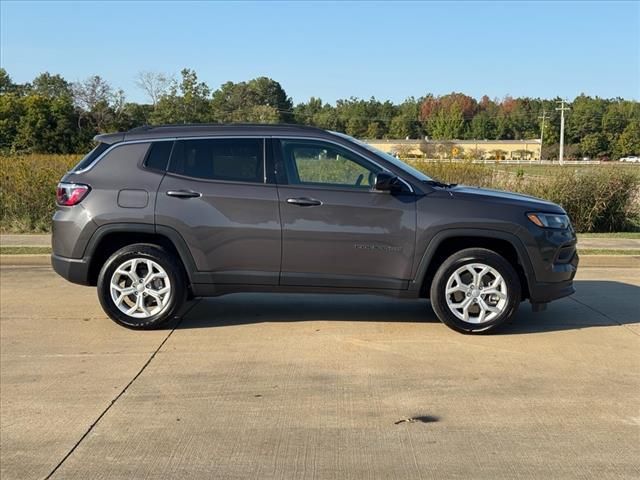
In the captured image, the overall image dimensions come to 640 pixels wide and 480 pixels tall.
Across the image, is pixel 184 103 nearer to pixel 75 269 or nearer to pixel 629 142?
pixel 75 269

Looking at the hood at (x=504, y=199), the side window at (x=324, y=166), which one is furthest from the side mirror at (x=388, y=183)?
the hood at (x=504, y=199)

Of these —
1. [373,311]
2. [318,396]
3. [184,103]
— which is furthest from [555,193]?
[184,103]

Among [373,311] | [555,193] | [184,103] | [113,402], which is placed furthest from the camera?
[184,103]

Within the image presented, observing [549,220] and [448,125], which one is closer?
[549,220]

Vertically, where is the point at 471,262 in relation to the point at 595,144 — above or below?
below

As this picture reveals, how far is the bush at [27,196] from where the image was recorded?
15.4 m

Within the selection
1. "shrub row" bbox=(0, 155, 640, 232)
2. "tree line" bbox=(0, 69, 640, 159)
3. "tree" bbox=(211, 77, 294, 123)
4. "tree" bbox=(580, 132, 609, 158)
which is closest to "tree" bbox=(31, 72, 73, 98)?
"tree line" bbox=(0, 69, 640, 159)

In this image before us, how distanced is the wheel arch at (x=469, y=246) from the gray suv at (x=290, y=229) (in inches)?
0.5

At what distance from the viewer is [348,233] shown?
19.7 feet

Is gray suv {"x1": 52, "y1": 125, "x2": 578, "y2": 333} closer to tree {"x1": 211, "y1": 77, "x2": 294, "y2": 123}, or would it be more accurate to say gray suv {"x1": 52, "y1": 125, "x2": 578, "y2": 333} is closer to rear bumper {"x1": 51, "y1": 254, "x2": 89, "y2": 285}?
rear bumper {"x1": 51, "y1": 254, "x2": 89, "y2": 285}

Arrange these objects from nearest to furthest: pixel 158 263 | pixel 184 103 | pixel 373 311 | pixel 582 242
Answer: pixel 158 263 < pixel 373 311 < pixel 582 242 < pixel 184 103

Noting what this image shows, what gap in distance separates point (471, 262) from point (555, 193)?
1097 centimetres

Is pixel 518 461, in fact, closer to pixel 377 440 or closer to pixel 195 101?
pixel 377 440

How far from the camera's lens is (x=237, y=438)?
3.97 meters
